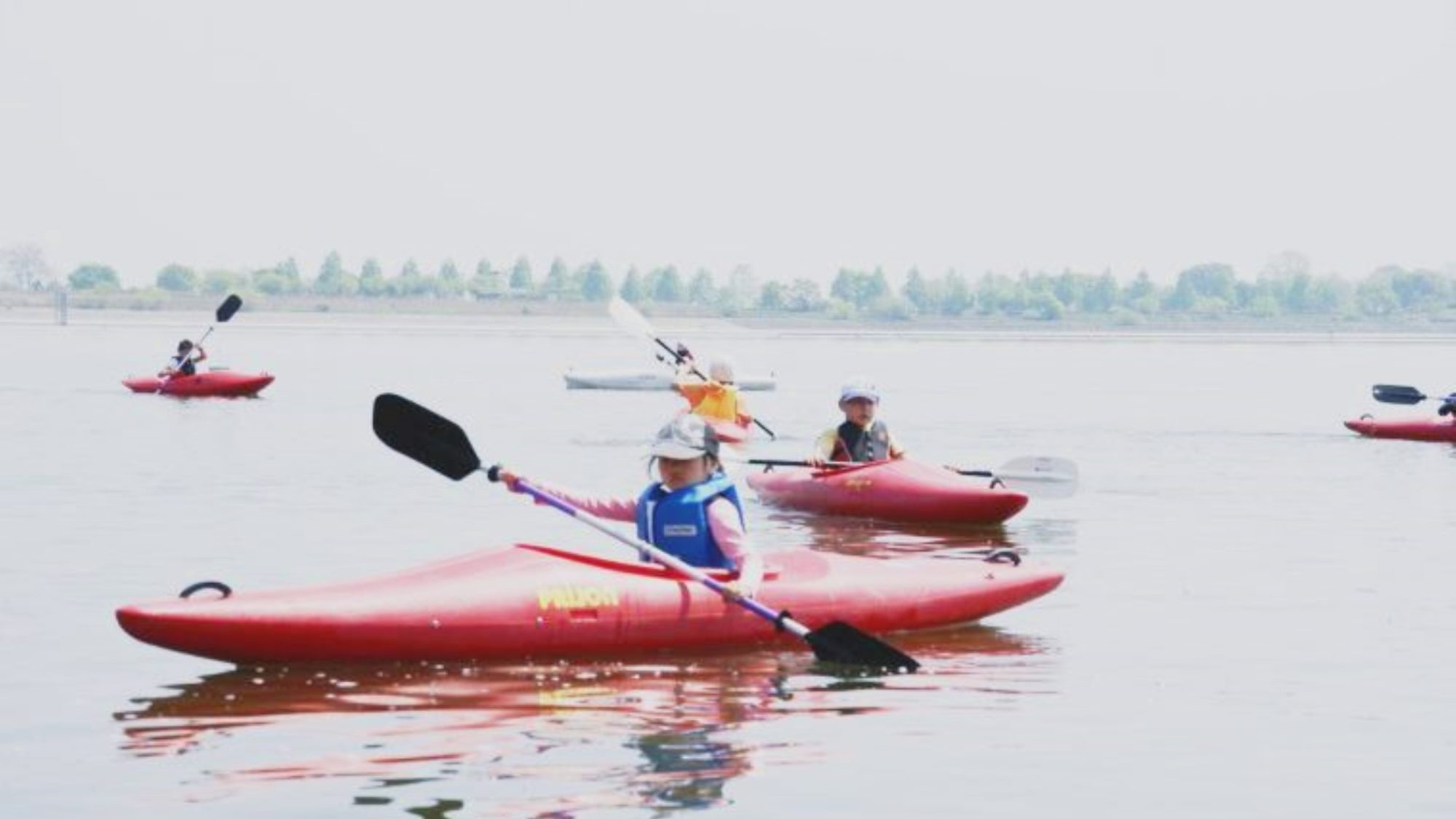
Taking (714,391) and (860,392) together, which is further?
(714,391)

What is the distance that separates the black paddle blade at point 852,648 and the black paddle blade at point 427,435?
2.01 m

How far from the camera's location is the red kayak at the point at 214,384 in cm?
4497

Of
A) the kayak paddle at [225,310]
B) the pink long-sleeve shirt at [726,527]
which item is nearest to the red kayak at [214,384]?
the kayak paddle at [225,310]

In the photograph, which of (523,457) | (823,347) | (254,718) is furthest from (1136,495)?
(823,347)

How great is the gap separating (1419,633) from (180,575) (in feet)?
27.8

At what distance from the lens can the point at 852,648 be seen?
12.6 metres

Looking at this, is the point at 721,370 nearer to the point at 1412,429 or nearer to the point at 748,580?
the point at 1412,429

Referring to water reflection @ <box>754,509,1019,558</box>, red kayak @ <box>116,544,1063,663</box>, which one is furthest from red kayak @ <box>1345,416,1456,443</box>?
red kayak @ <box>116,544,1063,663</box>

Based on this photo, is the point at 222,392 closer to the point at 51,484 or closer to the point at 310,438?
the point at 310,438

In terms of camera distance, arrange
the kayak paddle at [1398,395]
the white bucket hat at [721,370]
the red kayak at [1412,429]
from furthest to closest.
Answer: the red kayak at [1412,429] → the kayak paddle at [1398,395] → the white bucket hat at [721,370]

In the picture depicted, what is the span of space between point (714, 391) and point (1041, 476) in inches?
345

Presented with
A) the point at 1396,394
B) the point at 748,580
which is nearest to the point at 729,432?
the point at 1396,394

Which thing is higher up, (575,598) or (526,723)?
(575,598)

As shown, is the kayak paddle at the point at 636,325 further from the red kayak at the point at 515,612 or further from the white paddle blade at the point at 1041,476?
the red kayak at the point at 515,612
